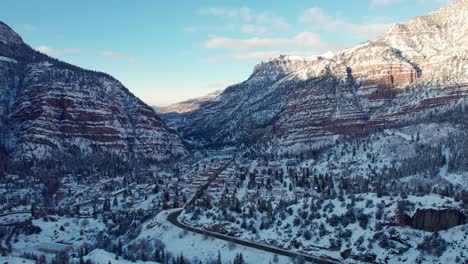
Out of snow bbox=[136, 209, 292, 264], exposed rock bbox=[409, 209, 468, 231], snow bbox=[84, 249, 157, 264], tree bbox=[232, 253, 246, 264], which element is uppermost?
exposed rock bbox=[409, 209, 468, 231]

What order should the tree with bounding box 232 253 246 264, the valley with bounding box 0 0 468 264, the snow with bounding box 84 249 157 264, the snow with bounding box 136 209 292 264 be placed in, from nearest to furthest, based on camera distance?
the valley with bounding box 0 0 468 264 → the snow with bounding box 84 249 157 264 → the tree with bounding box 232 253 246 264 → the snow with bounding box 136 209 292 264

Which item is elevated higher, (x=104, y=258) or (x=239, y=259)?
(x=104, y=258)

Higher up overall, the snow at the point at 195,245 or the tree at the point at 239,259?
the tree at the point at 239,259

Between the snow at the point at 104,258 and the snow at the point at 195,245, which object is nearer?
the snow at the point at 104,258

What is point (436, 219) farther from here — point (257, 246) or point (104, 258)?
point (104, 258)

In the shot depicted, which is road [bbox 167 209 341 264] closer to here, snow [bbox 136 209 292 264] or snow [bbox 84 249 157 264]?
snow [bbox 136 209 292 264]

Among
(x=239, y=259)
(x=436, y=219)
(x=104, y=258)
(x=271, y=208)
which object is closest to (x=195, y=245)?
(x=239, y=259)

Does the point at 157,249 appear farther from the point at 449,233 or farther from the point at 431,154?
the point at 431,154

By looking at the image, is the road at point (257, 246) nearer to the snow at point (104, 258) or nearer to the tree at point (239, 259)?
the tree at point (239, 259)

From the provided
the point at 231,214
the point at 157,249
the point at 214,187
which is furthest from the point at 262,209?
the point at 214,187

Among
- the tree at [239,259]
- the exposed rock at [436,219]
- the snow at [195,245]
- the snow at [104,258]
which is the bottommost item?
the snow at [195,245]

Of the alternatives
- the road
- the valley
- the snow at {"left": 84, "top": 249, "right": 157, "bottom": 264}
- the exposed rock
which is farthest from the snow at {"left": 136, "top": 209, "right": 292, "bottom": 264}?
the exposed rock

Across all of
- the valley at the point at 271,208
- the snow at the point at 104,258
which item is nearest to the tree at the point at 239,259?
the valley at the point at 271,208
